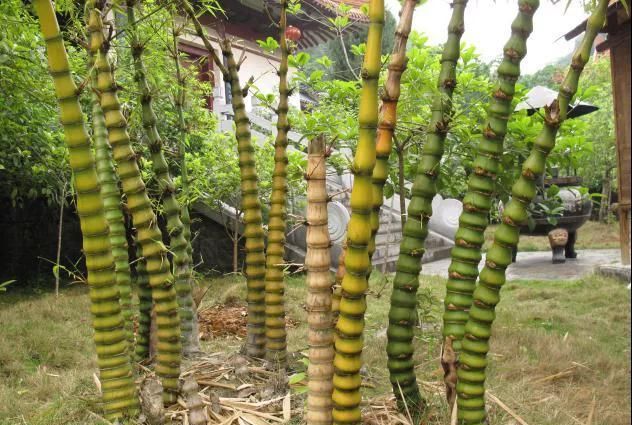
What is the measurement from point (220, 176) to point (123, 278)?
4484 millimetres

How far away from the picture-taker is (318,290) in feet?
5.57

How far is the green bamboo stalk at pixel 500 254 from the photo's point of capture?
5.16ft

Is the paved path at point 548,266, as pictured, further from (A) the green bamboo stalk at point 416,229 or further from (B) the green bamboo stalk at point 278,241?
(A) the green bamboo stalk at point 416,229

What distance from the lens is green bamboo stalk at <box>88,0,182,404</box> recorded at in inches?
76.2

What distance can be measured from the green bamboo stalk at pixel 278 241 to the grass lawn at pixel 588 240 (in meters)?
8.67

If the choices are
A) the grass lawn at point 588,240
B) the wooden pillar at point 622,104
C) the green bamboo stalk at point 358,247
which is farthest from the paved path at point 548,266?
the green bamboo stalk at point 358,247

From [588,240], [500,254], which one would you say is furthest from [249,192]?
[588,240]

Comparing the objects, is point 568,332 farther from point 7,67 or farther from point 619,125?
point 7,67

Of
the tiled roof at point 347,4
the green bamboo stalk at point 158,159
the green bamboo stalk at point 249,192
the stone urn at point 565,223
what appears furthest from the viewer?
the stone urn at point 565,223

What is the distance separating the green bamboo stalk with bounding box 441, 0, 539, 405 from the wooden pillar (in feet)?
15.6

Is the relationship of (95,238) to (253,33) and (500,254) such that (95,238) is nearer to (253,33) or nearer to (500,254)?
(500,254)

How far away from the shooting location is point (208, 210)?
809 cm

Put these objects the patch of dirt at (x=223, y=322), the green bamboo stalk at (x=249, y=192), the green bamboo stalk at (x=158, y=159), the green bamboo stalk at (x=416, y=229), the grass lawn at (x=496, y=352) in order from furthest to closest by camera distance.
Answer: the patch of dirt at (x=223, y=322)
the green bamboo stalk at (x=249, y=192)
the grass lawn at (x=496, y=352)
the green bamboo stalk at (x=158, y=159)
the green bamboo stalk at (x=416, y=229)

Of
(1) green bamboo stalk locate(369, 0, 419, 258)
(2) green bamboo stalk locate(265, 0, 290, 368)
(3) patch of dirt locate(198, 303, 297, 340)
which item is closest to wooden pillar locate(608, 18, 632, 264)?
(3) patch of dirt locate(198, 303, 297, 340)
